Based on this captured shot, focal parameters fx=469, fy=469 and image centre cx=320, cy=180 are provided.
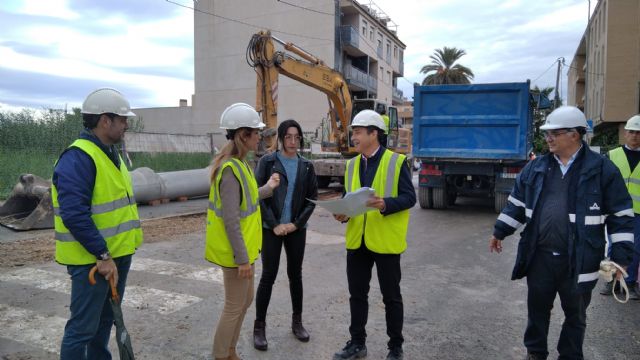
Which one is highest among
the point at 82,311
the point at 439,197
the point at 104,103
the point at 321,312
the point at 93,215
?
the point at 104,103

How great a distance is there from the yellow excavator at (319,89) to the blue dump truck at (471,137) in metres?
3.52

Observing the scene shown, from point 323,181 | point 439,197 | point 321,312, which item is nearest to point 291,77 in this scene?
point 323,181

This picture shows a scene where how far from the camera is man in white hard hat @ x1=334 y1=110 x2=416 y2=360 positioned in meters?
3.45

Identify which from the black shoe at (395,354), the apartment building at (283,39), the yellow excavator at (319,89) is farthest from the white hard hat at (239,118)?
the apartment building at (283,39)

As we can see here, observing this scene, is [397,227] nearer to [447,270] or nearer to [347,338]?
[347,338]

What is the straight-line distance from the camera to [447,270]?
6.25 metres

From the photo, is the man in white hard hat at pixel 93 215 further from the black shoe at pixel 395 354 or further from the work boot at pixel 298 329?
the black shoe at pixel 395 354

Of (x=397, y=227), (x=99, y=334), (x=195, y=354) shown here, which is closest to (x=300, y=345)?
(x=195, y=354)

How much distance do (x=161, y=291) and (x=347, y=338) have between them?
226 centimetres

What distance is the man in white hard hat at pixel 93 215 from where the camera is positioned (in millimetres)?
2594

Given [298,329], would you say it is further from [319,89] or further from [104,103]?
[319,89]

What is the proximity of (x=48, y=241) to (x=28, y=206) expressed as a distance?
2474 millimetres

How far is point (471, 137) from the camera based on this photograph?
10.5 m

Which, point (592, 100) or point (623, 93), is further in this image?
point (592, 100)
